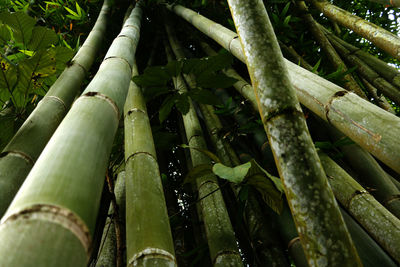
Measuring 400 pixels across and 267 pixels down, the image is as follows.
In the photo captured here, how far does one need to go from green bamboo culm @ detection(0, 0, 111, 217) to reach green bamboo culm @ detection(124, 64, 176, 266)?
0.26 meters

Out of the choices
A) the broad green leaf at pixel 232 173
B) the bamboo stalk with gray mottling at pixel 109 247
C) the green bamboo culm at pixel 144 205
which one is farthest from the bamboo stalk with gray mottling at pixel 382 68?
the bamboo stalk with gray mottling at pixel 109 247

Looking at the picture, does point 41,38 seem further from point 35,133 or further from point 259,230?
point 259,230

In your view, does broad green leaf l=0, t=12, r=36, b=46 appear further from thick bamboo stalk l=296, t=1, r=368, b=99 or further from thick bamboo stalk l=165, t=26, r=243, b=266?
thick bamboo stalk l=296, t=1, r=368, b=99

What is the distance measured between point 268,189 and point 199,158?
1.52 feet

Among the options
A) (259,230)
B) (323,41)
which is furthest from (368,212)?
(323,41)

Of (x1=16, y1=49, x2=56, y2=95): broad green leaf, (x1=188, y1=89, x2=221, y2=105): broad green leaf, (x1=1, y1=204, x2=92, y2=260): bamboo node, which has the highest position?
(x1=188, y1=89, x2=221, y2=105): broad green leaf

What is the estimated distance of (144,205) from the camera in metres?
0.78

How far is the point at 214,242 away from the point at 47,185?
755mm

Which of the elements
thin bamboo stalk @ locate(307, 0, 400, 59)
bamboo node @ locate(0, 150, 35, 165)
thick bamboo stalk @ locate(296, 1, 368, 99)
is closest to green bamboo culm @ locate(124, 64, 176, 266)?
bamboo node @ locate(0, 150, 35, 165)

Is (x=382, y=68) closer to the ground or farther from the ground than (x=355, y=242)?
farther from the ground

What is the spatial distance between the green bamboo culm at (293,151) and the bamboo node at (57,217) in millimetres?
394

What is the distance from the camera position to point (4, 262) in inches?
11.4

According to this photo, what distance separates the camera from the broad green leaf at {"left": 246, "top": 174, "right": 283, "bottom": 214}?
38.8 inches

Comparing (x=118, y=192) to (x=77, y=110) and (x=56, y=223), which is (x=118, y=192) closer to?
(x=77, y=110)
